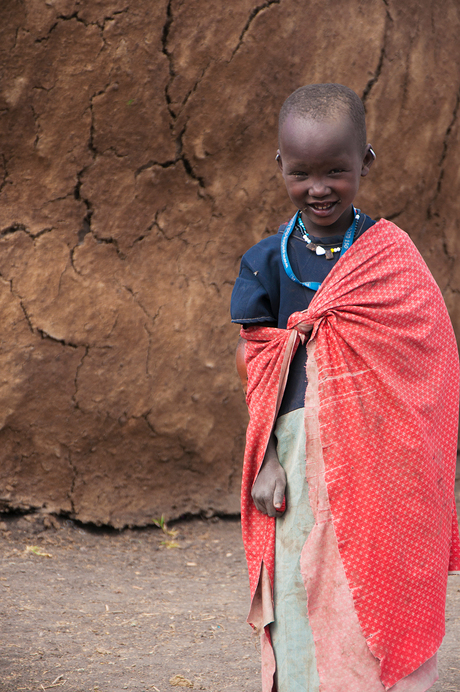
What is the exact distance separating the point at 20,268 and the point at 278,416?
73.8 inches

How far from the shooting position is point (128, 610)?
8.96 ft

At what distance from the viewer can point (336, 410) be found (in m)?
1.53

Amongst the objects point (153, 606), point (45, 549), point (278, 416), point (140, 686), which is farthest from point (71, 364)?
point (278, 416)

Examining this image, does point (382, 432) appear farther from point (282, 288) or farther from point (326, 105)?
point (326, 105)

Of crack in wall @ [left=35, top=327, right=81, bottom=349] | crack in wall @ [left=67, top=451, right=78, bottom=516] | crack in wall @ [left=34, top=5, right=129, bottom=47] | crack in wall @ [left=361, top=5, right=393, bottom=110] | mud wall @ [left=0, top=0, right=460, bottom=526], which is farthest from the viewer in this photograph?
crack in wall @ [left=361, top=5, right=393, bottom=110]

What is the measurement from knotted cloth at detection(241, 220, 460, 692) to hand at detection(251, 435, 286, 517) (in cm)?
2

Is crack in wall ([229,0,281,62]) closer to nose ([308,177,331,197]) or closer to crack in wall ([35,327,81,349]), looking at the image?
crack in wall ([35,327,81,349])

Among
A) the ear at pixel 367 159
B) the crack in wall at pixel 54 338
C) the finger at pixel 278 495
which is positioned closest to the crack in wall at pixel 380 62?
the crack in wall at pixel 54 338

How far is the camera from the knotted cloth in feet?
4.90

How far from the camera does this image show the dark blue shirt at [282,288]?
5.32 ft

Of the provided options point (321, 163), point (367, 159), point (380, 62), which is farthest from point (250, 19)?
point (321, 163)

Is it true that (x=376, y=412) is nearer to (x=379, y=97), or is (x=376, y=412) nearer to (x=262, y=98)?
(x=262, y=98)

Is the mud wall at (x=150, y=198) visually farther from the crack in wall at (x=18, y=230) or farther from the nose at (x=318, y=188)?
the nose at (x=318, y=188)

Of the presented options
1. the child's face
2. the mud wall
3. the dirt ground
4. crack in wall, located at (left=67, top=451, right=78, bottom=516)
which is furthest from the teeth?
→ crack in wall, located at (left=67, top=451, right=78, bottom=516)
